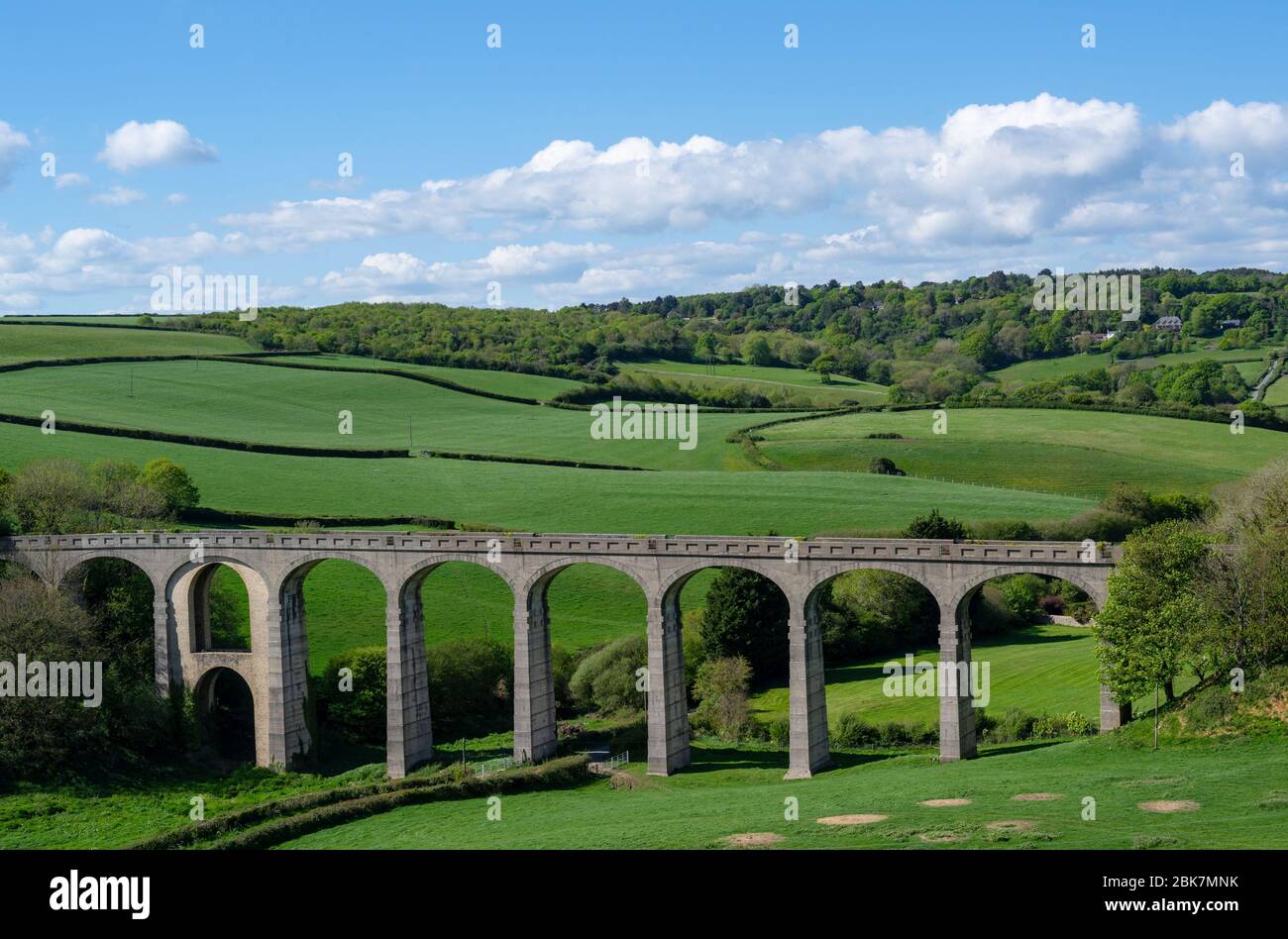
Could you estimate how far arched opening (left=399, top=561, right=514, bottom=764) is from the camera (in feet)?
232

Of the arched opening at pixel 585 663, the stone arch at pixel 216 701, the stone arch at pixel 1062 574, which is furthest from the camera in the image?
the stone arch at pixel 216 701

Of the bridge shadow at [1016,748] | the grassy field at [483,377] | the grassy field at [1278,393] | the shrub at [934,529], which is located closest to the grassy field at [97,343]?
the grassy field at [483,377]

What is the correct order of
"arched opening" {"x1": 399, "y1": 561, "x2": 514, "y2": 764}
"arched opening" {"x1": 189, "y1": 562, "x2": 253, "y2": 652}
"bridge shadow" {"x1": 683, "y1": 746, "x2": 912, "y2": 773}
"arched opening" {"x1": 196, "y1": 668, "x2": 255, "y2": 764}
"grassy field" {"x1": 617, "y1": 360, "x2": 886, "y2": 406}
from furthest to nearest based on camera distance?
"grassy field" {"x1": 617, "y1": 360, "x2": 886, "y2": 406}, "arched opening" {"x1": 189, "y1": 562, "x2": 253, "y2": 652}, "arched opening" {"x1": 196, "y1": 668, "x2": 255, "y2": 764}, "arched opening" {"x1": 399, "y1": 561, "x2": 514, "y2": 764}, "bridge shadow" {"x1": 683, "y1": 746, "x2": 912, "y2": 773}

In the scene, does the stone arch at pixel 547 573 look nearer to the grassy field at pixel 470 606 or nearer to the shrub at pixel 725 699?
the shrub at pixel 725 699

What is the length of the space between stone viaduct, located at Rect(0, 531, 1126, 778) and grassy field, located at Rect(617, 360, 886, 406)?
81.5m

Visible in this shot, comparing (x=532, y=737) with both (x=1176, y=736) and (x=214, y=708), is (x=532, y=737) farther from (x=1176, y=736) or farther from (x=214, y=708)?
(x=1176, y=736)

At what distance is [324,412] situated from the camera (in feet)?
443

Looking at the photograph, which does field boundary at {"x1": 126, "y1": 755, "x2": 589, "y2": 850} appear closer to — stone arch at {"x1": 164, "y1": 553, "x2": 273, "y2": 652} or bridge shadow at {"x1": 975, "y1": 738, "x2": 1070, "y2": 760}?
stone arch at {"x1": 164, "y1": 553, "x2": 273, "y2": 652}

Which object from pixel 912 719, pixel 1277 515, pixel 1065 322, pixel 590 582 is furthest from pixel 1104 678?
pixel 1065 322

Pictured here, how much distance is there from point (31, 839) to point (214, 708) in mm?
19371

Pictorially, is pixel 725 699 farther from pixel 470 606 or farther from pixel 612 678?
pixel 470 606

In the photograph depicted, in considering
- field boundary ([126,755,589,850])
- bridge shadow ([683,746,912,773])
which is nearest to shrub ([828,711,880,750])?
bridge shadow ([683,746,912,773])

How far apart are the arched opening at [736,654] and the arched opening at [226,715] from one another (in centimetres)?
2347

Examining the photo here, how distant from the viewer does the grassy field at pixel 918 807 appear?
40656 millimetres
